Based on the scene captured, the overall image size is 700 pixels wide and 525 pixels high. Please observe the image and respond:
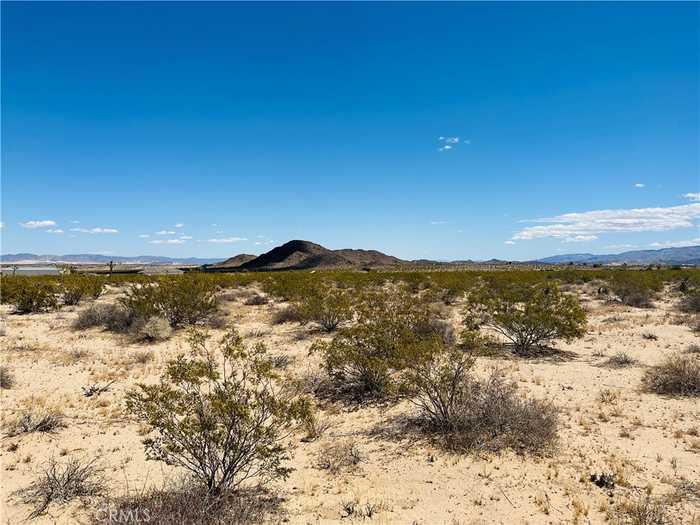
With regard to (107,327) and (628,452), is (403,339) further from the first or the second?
(107,327)

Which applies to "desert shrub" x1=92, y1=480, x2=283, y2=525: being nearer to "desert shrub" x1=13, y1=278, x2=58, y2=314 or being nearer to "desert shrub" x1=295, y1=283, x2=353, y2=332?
"desert shrub" x1=295, y1=283, x2=353, y2=332

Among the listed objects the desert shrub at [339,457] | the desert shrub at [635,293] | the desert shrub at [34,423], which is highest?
the desert shrub at [635,293]

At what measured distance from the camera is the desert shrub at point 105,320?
16.3 m

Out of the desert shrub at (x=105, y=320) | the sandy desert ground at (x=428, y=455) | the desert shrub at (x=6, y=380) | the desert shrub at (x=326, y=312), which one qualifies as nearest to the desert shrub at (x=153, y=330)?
the desert shrub at (x=105, y=320)

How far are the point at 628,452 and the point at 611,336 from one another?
406 inches

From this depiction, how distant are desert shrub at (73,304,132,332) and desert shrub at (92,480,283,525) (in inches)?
484

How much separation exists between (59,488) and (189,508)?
223 cm

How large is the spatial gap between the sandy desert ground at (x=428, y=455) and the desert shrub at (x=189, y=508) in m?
0.31

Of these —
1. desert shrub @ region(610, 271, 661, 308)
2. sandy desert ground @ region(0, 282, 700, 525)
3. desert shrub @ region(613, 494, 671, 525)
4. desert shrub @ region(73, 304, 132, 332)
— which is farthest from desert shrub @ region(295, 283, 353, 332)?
desert shrub @ region(610, 271, 661, 308)

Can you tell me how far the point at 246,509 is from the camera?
498cm

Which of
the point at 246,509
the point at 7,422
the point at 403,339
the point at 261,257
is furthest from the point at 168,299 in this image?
the point at 261,257

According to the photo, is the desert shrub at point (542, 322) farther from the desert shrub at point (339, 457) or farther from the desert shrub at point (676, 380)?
the desert shrub at point (339, 457)

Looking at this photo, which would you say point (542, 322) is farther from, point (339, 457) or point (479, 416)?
point (339, 457)

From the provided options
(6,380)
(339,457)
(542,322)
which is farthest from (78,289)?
(542,322)
